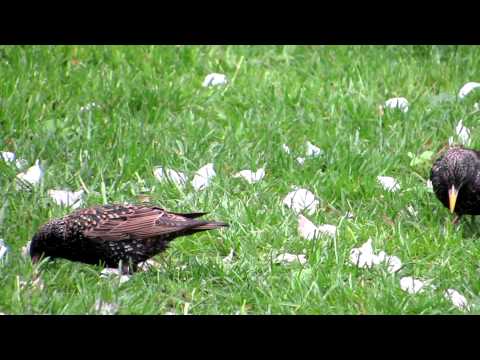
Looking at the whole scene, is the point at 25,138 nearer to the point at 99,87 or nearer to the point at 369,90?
the point at 99,87

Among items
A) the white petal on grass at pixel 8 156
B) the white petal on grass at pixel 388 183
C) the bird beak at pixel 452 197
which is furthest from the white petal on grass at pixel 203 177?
the bird beak at pixel 452 197

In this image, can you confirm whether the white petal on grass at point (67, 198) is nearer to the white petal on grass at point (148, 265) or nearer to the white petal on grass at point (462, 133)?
the white petal on grass at point (148, 265)

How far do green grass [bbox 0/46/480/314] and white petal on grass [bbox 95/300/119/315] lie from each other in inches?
1.5

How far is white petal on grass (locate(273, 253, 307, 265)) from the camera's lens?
5.79 meters

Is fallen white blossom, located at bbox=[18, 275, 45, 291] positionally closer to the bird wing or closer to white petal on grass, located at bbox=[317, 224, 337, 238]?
the bird wing

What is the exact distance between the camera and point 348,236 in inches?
238

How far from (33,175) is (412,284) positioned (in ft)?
8.58

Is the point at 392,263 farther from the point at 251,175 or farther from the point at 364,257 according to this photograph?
the point at 251,175

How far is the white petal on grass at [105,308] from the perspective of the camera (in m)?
5.01

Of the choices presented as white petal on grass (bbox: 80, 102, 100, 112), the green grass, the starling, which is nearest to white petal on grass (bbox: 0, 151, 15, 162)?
the green grass

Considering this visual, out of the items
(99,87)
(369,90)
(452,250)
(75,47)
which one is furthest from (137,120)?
(452,250)

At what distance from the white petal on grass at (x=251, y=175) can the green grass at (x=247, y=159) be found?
7cm

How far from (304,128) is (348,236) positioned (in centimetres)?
172

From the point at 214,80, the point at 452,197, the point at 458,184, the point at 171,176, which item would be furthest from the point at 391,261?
the point at 214,80
